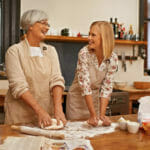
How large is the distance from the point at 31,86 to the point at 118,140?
2.71 ft

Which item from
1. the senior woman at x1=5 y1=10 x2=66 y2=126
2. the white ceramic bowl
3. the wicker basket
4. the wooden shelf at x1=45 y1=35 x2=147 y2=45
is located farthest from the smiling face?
the wicker basket

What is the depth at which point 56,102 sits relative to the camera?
184 centimetres

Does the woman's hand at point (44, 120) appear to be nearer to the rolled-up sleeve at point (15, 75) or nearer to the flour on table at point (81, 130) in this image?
the flour on table at point (81, 130)

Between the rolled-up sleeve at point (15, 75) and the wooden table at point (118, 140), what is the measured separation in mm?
265

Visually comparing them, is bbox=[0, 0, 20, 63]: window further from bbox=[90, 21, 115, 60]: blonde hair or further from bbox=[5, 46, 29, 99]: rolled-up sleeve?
bbox=[90, 21, 115, 60]: blonde hair

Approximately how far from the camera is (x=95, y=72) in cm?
215

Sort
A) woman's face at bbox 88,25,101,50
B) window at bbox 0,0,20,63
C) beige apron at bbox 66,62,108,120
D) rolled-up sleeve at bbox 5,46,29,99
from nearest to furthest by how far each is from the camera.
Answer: rolled-up sleeve at bbox 5,46,29,99 < woman's face at bbox 88,25,101,50 < beige apron at bbox 66,62,108,120 < window at bbox 0,0,20,63

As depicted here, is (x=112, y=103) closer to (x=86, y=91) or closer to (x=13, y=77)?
(x=86, y=91)

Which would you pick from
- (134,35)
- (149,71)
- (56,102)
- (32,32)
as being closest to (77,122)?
(56,102)

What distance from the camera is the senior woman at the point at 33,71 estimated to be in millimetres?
1852

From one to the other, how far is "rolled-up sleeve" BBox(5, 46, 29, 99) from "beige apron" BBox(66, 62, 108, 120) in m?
0.57

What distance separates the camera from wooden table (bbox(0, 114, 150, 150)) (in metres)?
1.31

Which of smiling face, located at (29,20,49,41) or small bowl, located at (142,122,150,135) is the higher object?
smiling face, located at (29,20,49,41)

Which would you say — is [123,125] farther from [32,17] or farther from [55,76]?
[32,17]
